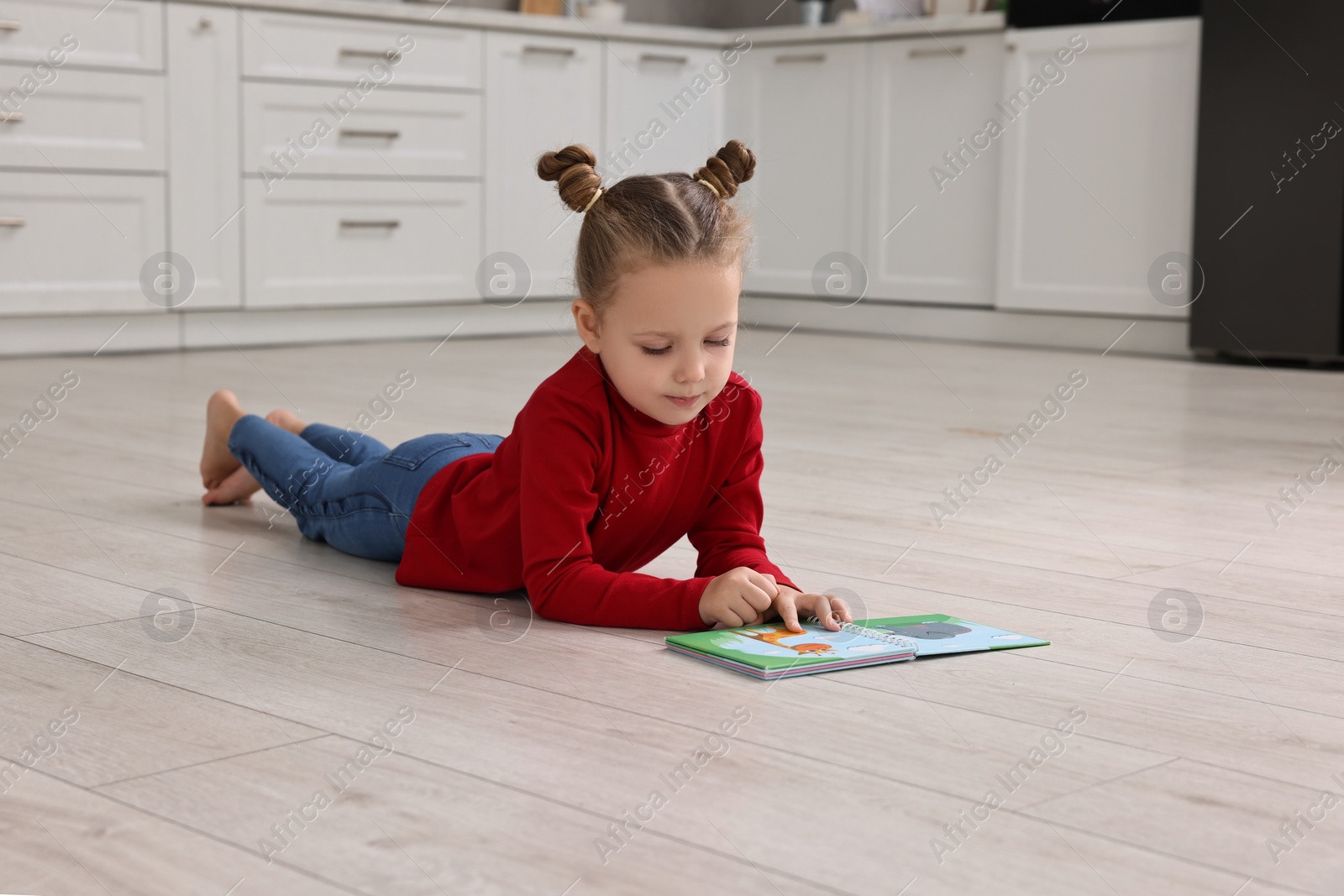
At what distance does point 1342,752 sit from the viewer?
99 centimetres

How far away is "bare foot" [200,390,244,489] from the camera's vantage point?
1844 millimetres

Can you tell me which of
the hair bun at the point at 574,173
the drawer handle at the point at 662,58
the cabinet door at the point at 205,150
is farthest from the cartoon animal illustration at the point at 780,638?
the drawer handle at the point at 662,58

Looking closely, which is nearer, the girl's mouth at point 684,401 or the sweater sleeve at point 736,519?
the girl's mouth at point 684,401

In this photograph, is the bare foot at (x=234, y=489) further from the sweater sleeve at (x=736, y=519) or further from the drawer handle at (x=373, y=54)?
the drawer handle at (x=373, y=54)

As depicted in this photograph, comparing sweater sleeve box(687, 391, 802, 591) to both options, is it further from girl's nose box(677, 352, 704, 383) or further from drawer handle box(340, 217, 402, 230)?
drawer handle box(340, 217, 402, 230)

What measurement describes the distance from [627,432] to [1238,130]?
9.44 ft

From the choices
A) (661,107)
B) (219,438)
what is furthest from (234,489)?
(661,107)

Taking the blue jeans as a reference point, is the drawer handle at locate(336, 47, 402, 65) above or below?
above

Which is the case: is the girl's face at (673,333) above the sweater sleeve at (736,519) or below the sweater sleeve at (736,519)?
above

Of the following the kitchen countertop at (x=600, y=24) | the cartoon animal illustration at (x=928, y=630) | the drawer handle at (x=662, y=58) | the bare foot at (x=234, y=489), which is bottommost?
the bare foot at (x=234, y=489)

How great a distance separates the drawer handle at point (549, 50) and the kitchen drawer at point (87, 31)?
109 cm

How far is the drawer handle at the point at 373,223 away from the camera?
161 inches

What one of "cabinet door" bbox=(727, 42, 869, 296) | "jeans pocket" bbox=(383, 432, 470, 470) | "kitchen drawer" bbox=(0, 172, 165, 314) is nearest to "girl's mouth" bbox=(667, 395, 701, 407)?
"jeans pocket" bbox=(383, 432, 470, 470)

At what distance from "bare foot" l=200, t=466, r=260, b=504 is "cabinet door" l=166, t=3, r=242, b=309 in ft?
6.84
